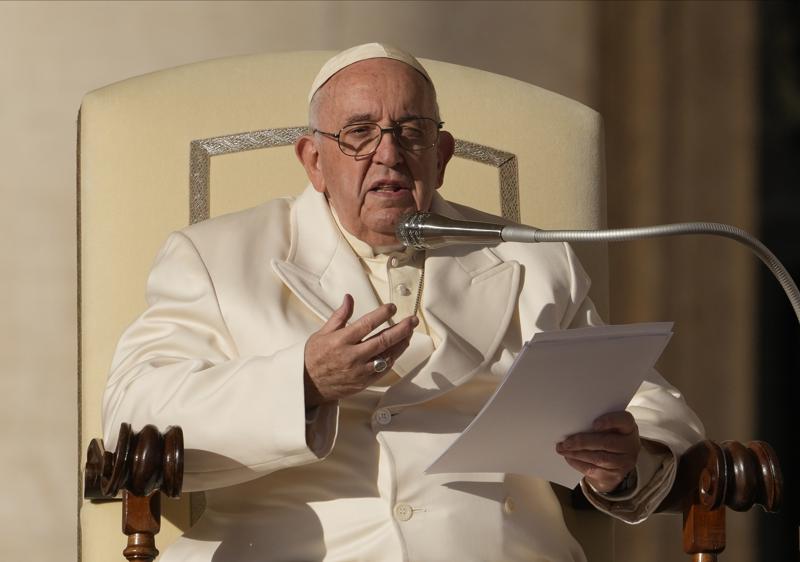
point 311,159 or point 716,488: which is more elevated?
point 311,159

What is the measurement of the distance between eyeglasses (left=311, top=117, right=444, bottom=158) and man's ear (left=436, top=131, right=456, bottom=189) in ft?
0.52

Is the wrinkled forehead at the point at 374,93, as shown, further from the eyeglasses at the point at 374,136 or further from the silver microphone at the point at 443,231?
the silver microphone at the point at 443,231

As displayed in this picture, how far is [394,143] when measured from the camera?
8.95ft

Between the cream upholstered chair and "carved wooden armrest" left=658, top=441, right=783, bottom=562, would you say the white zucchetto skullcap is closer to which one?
the cream upholstered chair

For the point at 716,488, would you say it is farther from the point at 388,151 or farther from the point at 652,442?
the point at 388,151

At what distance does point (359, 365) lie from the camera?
2.24 m

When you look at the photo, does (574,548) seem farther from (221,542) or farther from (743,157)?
(743,157)

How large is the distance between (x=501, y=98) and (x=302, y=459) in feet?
3.77

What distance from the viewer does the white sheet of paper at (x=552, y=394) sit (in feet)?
7.00

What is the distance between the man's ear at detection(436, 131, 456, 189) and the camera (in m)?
2.94

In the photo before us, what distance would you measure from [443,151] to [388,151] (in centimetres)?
27

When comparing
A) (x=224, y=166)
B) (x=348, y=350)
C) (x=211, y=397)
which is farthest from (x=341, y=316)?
(x=224, y=166)

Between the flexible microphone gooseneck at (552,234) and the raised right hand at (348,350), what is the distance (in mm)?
153

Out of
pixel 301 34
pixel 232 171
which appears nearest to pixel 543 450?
pixel 232 171
